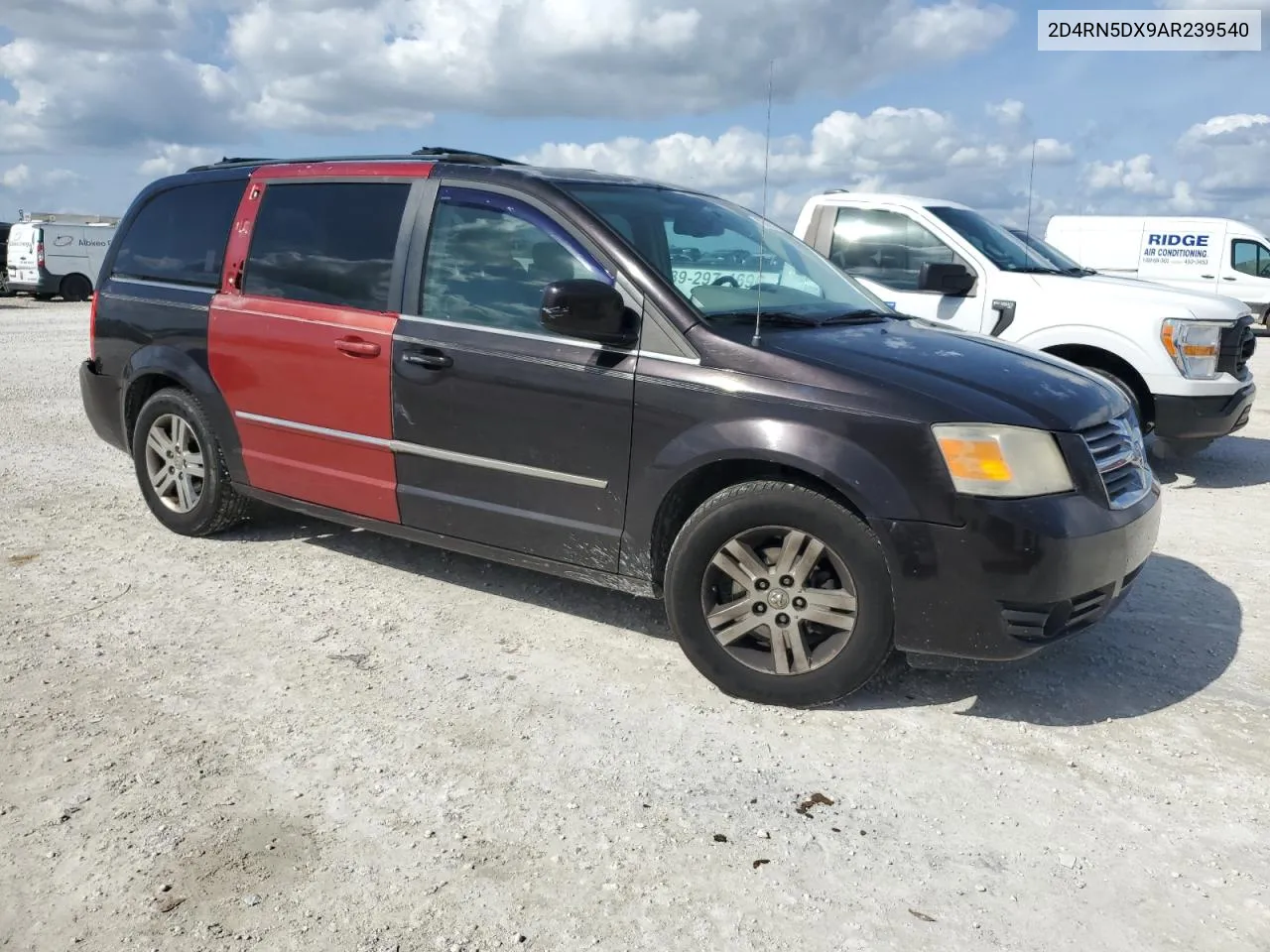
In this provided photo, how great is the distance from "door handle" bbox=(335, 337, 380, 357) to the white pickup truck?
3.92 metres

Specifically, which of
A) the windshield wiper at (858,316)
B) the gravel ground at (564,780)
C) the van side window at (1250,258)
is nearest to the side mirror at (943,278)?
the windshield wiper at (858,316)

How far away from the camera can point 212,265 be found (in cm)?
504

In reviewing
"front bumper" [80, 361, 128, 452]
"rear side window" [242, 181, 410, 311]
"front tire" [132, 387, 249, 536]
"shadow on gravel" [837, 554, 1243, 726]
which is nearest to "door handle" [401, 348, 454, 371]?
"rear side window" [242, 181, 410, 311]

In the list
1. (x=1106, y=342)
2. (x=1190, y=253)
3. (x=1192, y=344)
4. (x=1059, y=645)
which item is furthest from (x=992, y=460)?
(x=1190, y=253)

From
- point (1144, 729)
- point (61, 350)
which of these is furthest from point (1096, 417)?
point (61, 350)

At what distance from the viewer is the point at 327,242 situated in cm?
457

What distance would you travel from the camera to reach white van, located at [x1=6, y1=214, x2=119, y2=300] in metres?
26.2

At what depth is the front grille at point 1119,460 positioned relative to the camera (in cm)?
345

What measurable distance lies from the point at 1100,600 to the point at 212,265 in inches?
163

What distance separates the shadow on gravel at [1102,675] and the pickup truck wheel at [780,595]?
0.82 ft

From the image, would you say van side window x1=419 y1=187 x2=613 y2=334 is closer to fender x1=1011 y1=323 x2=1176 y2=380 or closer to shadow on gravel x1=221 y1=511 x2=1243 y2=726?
shadow on gravel x1=221 y1=511 x2=1243 y2=726

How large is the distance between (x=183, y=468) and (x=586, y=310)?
277 centimetres

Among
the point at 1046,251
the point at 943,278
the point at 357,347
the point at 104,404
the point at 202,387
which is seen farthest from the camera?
the point at 1046,251

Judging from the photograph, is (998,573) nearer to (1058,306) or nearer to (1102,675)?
(1102,675)
